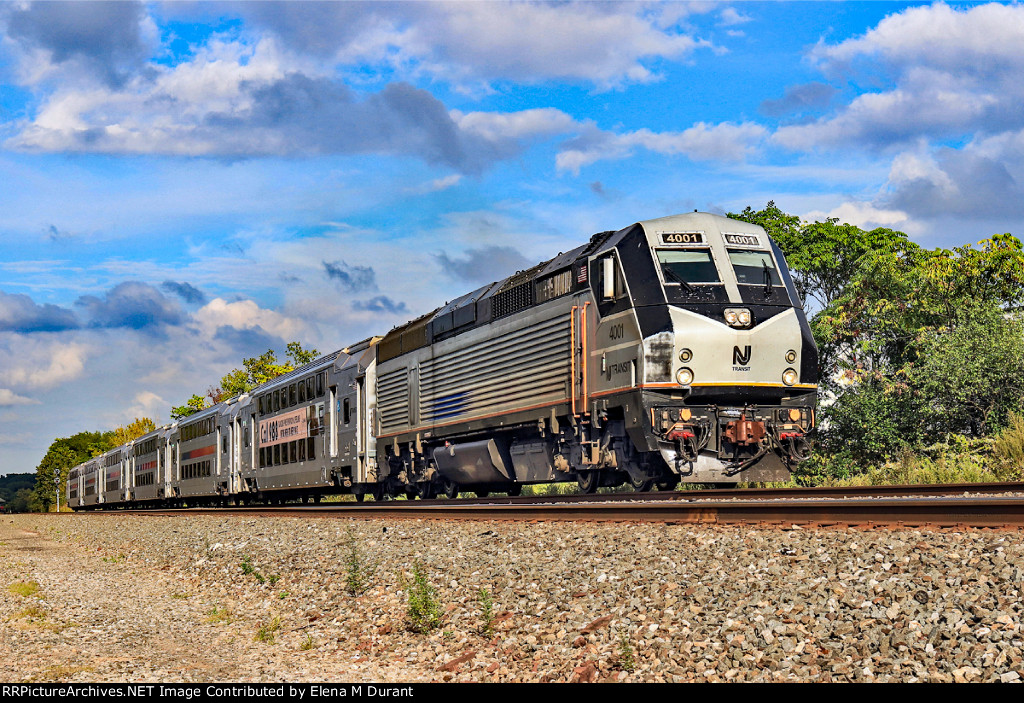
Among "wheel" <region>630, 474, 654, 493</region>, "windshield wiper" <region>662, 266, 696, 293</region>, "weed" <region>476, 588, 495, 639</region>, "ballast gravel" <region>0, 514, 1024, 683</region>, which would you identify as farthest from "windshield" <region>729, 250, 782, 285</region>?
"weed" <region>476, 588, 495, 639</region>

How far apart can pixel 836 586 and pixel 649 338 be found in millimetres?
7558

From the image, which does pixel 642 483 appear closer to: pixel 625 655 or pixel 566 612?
pixel 566 612

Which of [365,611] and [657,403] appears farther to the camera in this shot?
[657,403]

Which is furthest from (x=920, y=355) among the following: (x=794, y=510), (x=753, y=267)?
(x=794, y=510)

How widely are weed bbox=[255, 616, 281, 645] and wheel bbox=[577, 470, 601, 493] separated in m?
6.67

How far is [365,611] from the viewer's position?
10.5m

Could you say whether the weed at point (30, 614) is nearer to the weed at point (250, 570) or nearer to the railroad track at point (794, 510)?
the weed at point (250, 570)

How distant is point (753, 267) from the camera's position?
15.3 metres

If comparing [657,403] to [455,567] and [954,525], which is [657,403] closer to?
[455,567]

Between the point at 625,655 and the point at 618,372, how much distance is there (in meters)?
8.23

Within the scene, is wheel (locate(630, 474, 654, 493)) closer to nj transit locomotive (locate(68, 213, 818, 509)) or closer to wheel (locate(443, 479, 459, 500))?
nj transit locomotive (locate(68, 213, 818, 509))

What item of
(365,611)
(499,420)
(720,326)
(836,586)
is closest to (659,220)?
Answer: (720,326)

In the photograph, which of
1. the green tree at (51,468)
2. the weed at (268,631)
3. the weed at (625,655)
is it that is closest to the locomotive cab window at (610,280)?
the weed at (268,631)

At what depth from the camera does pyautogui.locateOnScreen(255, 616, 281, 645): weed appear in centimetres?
1018
